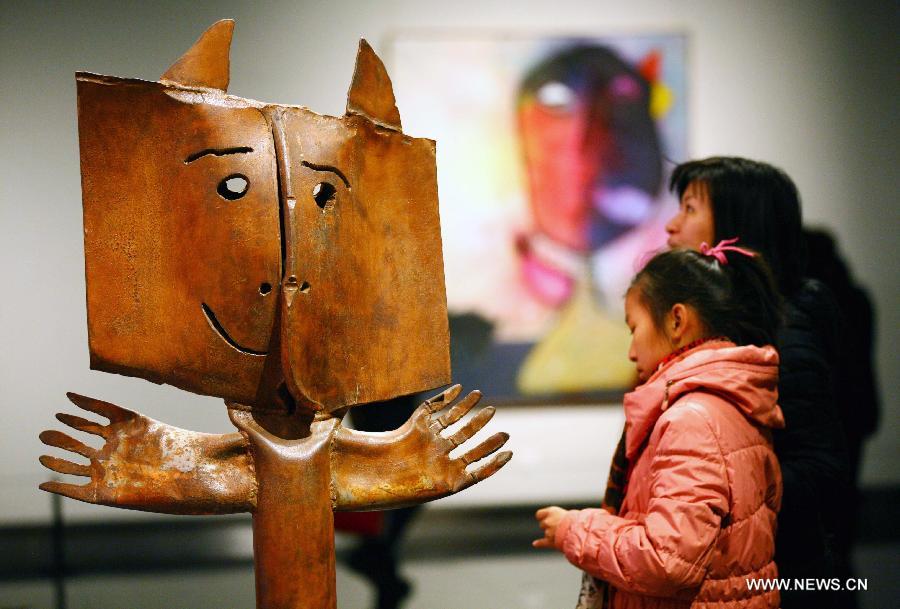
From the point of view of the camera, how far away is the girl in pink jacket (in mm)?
1292

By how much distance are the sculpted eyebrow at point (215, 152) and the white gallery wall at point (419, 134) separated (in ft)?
3.62

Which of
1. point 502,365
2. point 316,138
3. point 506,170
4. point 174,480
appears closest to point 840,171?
point 506,170

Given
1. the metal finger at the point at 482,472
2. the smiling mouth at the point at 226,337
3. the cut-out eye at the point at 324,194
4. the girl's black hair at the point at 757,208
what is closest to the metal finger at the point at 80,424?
the smiling mouth at the point at 226,337

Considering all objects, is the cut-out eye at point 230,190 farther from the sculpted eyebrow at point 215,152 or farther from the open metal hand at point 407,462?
the open metal hand at point 407,462

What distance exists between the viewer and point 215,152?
1.29 metres

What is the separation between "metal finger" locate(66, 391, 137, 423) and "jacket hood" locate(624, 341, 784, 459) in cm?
84

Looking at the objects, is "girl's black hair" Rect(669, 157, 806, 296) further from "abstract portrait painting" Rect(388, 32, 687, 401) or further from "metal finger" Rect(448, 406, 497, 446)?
"abstract portrait painting" Rect(388, 32, 687, 401)

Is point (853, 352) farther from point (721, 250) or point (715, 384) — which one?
point (715, 384)

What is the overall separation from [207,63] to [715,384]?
0.97 m

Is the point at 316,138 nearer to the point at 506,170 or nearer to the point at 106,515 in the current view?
the point at 506,170

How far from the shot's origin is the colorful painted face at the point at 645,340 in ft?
4.79

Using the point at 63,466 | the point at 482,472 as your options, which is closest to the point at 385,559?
the point at 482,472

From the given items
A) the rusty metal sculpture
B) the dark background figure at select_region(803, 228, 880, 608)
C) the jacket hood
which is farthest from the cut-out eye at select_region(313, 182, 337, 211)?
the dark background figure at select_region(803, 228, 880, 608)

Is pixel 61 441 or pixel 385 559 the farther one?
pixel 385 559
